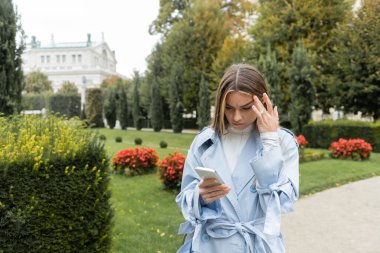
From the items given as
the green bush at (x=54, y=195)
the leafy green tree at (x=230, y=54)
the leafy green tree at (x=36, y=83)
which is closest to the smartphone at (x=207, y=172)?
the green bush at (x=54, y=195)

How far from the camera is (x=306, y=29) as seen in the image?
20156 millimetres

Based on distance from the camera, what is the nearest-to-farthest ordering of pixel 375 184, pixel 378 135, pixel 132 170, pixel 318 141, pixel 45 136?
pixel 45 136 → pixel 375 184 → pixel 132 170 → pixel 378 135 → pixel 318 141

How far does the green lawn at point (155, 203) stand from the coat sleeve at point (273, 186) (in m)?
2.92

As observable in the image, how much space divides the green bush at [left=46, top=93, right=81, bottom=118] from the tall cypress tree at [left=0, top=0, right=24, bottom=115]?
2990 centimetres

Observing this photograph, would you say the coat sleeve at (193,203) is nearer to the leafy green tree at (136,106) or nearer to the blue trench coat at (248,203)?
the blue trench coat at (248,203)

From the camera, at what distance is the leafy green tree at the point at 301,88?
17.6 meters

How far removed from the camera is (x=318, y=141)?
16875mm

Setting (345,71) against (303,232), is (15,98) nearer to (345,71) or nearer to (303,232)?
(303,232)

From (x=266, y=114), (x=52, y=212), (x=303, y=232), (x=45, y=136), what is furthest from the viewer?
(x=303, y=232)

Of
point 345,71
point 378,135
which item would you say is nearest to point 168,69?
point 345,71

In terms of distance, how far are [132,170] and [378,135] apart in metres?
11.0

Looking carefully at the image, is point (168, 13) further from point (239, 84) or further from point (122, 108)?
point (239, 84)

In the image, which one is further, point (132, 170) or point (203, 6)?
point (203, 6)

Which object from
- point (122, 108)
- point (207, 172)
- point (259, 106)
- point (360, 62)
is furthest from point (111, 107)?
point (207, 172)
